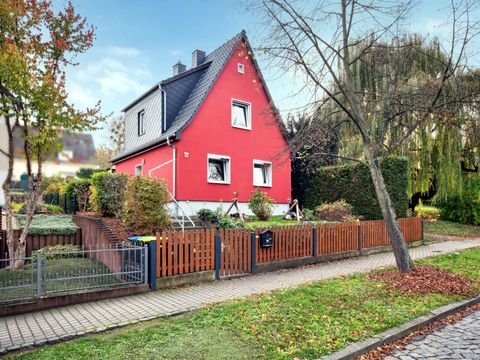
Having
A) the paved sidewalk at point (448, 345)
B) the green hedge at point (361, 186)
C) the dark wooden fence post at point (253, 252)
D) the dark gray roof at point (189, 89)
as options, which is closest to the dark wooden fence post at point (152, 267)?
the dark wooden fence post at point (253, 252)

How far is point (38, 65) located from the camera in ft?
30.2

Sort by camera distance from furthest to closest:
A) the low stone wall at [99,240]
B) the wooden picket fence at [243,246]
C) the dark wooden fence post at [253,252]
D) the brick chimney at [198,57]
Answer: the brick chimney at [198,57] < the dark wooden fence post at [253,252] < the low stone wall at [99,240] < the wooden picket fence at [243,246]

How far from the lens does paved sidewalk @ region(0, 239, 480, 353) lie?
17.7 ft

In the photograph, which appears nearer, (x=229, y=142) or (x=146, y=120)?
(x=229, y=142)

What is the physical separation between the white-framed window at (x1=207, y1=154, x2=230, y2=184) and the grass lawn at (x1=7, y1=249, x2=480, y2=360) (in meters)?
9.82

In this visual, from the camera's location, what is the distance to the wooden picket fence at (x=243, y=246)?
834 cm

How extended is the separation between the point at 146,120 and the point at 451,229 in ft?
59.1

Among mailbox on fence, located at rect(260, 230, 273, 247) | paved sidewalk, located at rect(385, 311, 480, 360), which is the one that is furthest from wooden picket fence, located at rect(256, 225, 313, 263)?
paved sidewalk, located at rect(385, 311, 480, 360)

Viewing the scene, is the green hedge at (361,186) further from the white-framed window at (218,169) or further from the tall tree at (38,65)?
the tall tree at (38,65)

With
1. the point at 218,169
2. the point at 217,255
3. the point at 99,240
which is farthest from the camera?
the point at 218,169

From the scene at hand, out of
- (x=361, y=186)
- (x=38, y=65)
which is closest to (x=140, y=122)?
(x=38, y=65)

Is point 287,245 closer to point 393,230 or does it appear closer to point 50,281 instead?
point 393,230

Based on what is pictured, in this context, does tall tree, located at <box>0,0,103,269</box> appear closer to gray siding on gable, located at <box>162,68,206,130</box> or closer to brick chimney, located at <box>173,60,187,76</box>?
gray siding on gable, located at <box>162,68,206,130</box>

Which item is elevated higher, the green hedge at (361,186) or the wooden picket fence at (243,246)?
the green hedge at (361,186)
